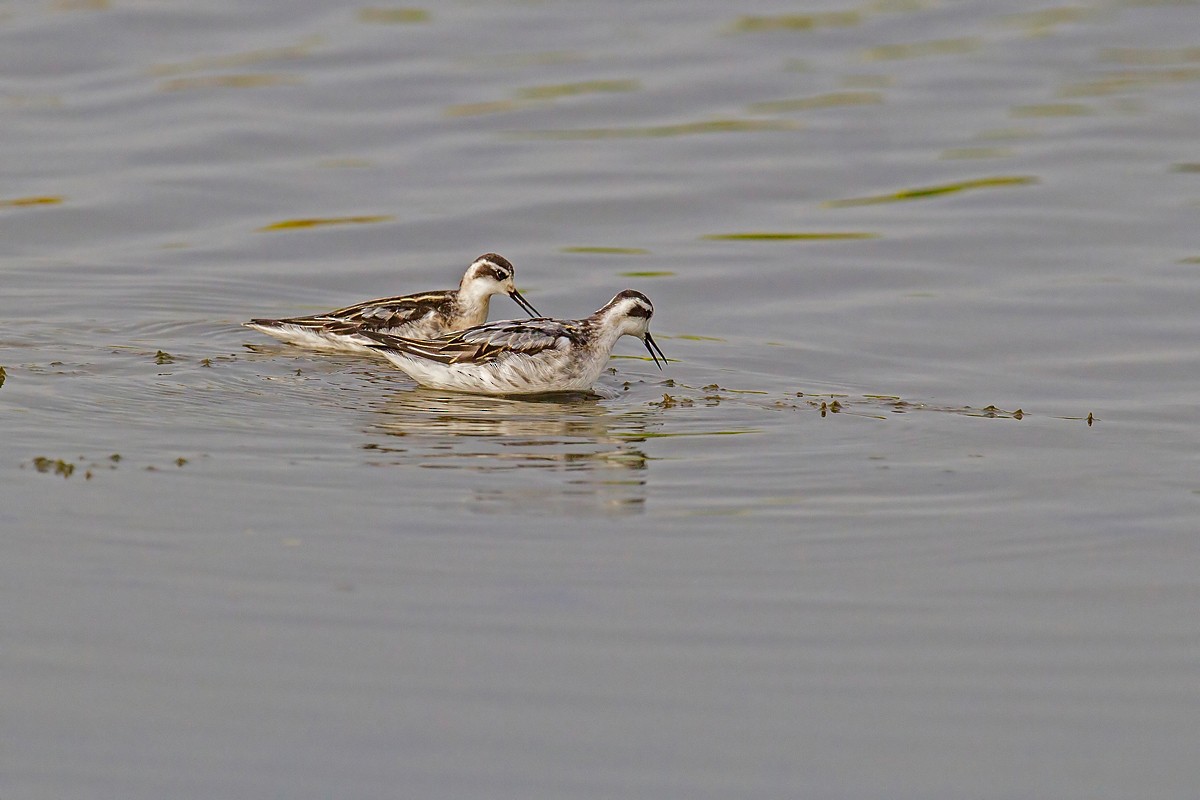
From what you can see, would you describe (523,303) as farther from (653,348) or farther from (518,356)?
(518,356)

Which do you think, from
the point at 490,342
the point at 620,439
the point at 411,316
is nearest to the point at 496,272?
the point at 411,316

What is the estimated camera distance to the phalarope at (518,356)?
13.6m

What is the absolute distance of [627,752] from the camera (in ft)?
22.5

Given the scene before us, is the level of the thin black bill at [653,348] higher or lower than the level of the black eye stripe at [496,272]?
lower

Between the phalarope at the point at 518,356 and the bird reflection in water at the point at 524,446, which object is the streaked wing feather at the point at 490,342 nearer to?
the phalarope at the point at 518,356

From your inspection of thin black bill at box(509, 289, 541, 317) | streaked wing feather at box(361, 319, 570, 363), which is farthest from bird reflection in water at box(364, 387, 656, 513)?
thin black bill at box(509, 289, 541, 317)

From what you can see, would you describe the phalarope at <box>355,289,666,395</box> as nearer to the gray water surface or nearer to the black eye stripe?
the gray water surface

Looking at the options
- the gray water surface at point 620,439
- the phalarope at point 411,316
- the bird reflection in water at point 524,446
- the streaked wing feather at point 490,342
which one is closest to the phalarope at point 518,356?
the streaked wing feather at point 490,342

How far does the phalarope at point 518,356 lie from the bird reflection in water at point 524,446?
0.11 m

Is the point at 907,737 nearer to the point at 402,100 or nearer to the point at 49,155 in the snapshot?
the point at 49,155

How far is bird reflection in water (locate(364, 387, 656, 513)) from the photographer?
33.4 ft

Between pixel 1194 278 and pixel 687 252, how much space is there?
16.2 feet

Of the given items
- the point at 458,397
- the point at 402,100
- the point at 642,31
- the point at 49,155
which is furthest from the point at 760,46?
the point at 458,397

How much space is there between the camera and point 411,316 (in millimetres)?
15492
